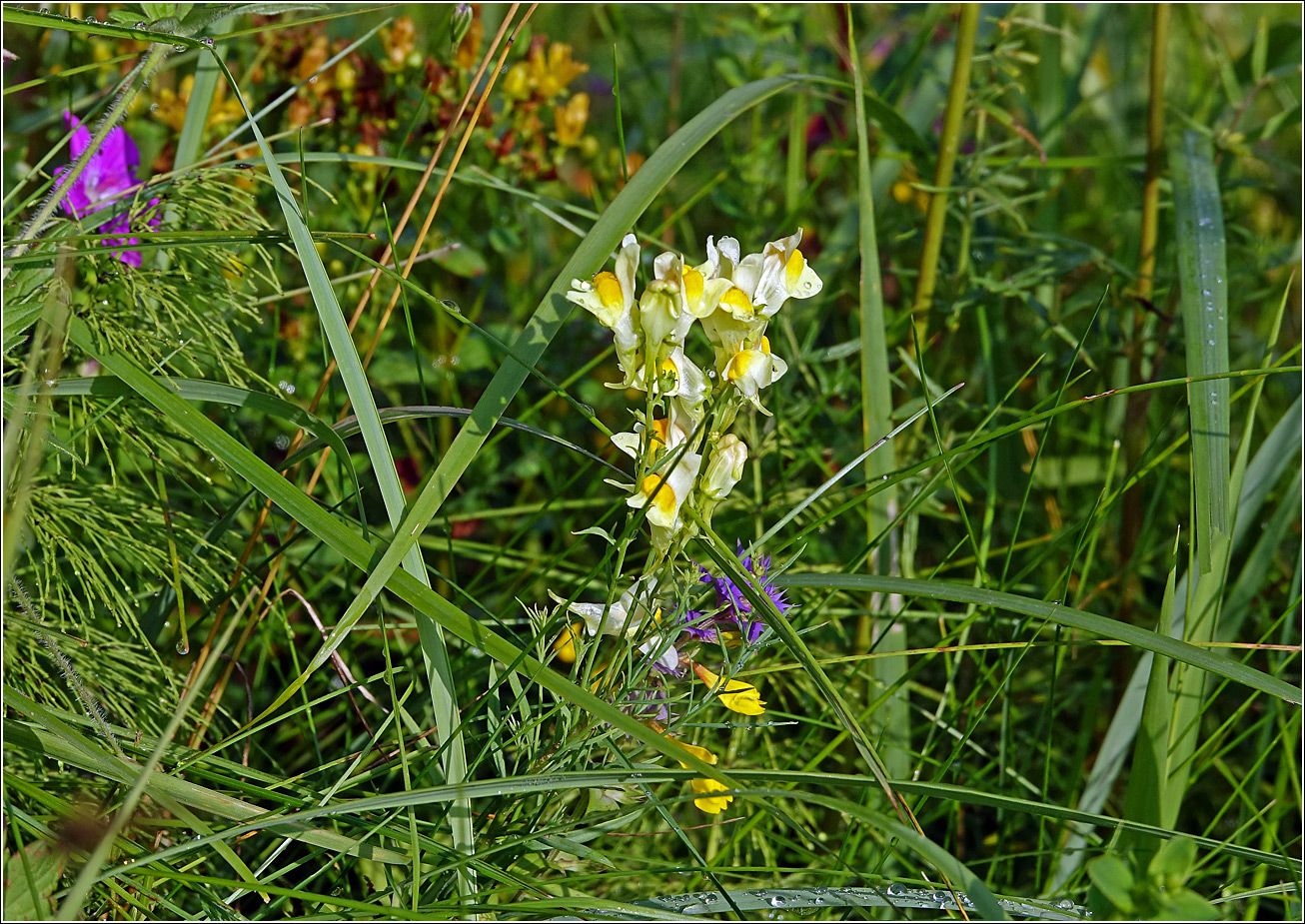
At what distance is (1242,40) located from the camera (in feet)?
8.55

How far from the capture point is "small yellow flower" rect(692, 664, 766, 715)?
739 mm

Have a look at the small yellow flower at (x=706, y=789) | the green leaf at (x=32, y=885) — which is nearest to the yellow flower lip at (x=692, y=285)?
the small yellow flower at (x=706, y=789)

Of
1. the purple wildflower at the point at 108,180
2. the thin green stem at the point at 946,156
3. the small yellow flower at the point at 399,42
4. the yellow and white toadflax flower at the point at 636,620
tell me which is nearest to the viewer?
the yellow and white toadflax flower at the point at 636,620

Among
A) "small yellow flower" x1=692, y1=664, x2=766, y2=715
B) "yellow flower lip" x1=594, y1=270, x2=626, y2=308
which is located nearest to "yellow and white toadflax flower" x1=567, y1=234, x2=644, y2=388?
"yellow flower lip" x1=594, y1=270, x2=626, y2=308

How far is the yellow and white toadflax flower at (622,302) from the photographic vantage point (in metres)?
0.70

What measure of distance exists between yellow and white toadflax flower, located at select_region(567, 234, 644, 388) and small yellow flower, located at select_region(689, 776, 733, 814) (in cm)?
29

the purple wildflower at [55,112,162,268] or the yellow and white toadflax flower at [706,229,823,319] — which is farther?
the purple wildflower at [55,112,162,268]

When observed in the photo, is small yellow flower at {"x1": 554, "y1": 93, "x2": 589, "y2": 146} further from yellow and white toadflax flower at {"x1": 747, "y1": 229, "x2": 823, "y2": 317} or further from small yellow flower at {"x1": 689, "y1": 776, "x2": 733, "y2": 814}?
small yellow flower at {"x1": 689, "y1": 776, "x2": 733, "y2": 814}

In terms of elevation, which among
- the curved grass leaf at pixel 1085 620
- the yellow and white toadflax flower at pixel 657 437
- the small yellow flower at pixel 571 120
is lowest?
the curved grass leaf at pixel 1085 620

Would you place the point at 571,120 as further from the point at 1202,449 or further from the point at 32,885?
the point at 32,885

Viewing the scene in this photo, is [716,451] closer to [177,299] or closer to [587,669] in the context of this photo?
[587,669]

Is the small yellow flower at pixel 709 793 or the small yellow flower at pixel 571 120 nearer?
the small yellow flower at pixel 709 793

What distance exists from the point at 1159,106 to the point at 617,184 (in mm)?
793

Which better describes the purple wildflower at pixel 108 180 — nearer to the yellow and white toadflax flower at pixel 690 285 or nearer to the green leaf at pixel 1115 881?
the yellow and white toadflax flower at pixel 690 285
